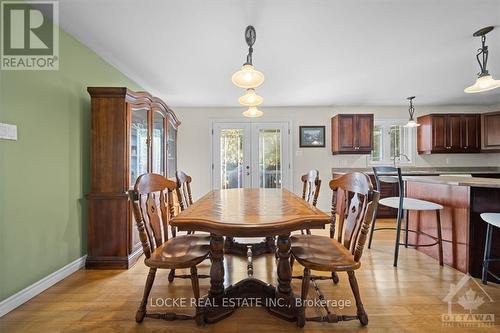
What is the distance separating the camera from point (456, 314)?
1.69 meters

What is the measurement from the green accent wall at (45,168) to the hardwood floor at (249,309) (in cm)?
31

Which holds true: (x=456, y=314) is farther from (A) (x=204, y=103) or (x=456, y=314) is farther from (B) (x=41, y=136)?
(A) (x=204, y=103)

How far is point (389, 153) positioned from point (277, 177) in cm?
243

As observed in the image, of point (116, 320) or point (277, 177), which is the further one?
point (277, 177)

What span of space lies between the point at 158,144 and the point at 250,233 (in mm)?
2521

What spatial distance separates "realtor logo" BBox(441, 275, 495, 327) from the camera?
160 centimetres

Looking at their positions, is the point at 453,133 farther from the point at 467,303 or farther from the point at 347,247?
the point at 347,247

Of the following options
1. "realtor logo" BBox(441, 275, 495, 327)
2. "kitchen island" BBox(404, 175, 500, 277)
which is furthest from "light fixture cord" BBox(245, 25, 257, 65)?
"realtor logo" BBox(441, 275, 495, 327)

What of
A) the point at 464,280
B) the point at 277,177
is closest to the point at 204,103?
the point at 277,177

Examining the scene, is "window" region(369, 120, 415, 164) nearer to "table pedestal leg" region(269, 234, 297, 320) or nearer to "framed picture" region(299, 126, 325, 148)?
"framed picture" region(299, 126, 325, 148)

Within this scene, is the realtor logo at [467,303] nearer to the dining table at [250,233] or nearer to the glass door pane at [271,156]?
the dining table at [250,233]

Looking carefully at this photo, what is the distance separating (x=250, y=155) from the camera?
5074 mm

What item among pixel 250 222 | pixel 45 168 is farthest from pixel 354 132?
pixel 45 168

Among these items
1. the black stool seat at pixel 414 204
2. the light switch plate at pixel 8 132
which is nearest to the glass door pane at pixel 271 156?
the black stool seat at pixel 414 204
